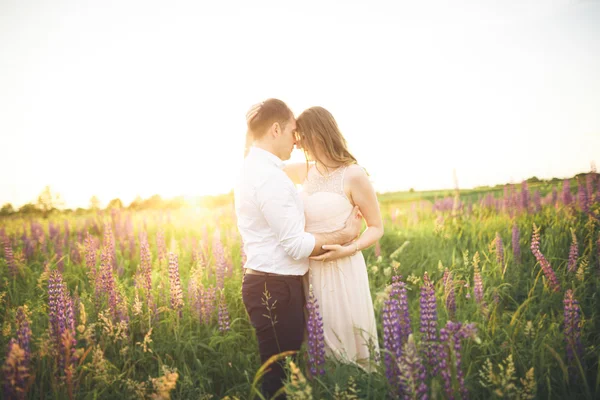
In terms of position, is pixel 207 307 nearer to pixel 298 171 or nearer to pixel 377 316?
pixel 298 171

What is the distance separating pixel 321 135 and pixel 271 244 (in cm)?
126

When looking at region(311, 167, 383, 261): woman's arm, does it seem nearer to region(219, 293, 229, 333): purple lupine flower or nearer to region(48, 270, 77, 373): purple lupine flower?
region(219, 293, 229, 333): purple lupine flower

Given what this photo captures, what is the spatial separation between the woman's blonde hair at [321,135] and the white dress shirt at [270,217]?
677mm

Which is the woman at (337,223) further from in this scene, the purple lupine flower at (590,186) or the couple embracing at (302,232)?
the purple lupine flower at (590,186)

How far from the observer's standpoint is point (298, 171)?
4.07 meters

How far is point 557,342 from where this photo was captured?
3230mm

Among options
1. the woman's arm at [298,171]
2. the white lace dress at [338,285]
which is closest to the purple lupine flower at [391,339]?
the white lace dress at [338,285]

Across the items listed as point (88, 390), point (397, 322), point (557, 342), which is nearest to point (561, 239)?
point (557, 342)

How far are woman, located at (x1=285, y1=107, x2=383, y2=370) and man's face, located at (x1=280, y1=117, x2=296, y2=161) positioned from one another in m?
0.22

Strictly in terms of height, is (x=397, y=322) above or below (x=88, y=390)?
above

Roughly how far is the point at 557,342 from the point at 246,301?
2831 mm

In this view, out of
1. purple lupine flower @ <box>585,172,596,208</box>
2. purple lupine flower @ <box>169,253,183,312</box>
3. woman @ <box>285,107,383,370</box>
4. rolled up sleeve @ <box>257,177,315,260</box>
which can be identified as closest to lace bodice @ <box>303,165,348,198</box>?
woman @ <box>285,107,383,370</box>

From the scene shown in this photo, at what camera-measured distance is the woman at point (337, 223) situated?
11.4 ft

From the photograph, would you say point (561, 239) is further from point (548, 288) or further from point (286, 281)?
point (286, 281)
